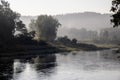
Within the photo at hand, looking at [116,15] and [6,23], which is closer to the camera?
[116,15]

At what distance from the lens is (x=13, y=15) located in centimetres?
15225

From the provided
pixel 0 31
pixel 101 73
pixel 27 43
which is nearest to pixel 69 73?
pixel 101 73

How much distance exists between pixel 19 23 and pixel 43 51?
65.4 ft

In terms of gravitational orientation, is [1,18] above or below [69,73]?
above

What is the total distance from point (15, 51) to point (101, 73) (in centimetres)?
7663

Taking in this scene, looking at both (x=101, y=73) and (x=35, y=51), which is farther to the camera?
(x=35, y=51)

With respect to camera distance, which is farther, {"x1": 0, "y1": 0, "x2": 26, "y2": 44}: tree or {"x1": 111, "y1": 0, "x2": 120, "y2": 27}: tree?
{"x1": 0, "y1": 0, "x2": 26, "y2": 44}: tree

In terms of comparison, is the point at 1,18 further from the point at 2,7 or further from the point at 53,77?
the point at 53,77

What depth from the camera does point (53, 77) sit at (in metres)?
A: 66.2

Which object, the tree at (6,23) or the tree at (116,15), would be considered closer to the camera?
the tree at (116,15)

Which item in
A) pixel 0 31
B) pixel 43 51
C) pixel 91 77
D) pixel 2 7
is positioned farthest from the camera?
pixel 43 51

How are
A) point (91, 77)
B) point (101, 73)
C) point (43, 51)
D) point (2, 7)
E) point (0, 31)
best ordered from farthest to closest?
point (43, 51) → point (2, 7) → point (0, 31) → point (101, 73) → point (91, 77)

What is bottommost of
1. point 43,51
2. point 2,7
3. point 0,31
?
point 43,51

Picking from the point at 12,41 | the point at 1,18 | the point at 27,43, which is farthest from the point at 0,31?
the point at 27,43
